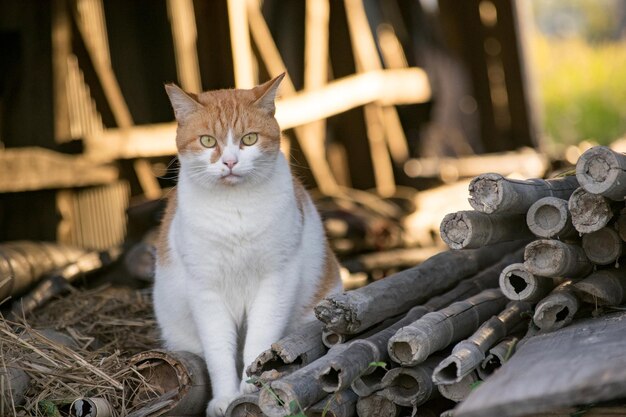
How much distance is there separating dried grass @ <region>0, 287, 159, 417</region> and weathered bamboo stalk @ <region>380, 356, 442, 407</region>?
0.98 metres

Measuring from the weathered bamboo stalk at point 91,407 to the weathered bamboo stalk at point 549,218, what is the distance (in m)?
1.65

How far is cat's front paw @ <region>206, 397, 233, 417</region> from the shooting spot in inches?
143

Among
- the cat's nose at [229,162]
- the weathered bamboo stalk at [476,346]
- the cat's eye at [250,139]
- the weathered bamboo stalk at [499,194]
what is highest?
the cat's eye at [250,139]

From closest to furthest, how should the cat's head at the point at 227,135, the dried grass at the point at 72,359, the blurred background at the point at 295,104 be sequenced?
the dried grass at the point at 72,359, the cat's head at the point at 227,135, the blurred background at the point at 295,104

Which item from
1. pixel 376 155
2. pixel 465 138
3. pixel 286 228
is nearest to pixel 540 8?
pixel 465 138

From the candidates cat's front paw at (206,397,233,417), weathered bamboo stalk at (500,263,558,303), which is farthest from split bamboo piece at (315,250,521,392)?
cat's front paw at (206,397,233,417)

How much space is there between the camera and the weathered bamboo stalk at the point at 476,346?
3.07 m

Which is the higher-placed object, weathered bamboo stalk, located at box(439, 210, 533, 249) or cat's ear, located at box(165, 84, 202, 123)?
cat's ear, located at box(165, 84, 202, 123)

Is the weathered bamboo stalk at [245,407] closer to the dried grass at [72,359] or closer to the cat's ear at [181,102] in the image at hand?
the dried grass at [72,359]

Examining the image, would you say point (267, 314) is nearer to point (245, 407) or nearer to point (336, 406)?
point (245, 407)

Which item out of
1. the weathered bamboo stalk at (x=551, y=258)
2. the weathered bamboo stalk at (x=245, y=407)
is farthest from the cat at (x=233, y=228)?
the weathered bamboo stalk at (x=551, y=258)

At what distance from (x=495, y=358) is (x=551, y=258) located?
1.31 ft

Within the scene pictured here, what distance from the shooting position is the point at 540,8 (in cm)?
2491

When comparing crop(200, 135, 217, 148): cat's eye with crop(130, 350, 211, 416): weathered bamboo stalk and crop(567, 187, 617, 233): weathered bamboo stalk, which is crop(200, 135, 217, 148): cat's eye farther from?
crop(567, 187, 617, 233): weathered bamboo stalk
